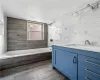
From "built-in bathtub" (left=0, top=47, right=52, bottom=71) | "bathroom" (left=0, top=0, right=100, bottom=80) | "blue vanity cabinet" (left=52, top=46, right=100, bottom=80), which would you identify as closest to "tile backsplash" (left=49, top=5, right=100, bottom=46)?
"bathroom" (left=0, top=0, right=100, bottom=80)

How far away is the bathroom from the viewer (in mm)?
1425

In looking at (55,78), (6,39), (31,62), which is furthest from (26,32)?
(55,78)

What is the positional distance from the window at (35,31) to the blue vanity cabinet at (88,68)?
2813mm

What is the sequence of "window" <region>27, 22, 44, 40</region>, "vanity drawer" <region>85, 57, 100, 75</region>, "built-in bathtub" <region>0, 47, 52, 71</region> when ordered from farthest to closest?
1. "window" <region>27, 22, 44, 40</region>
2. "built-in bathtub" <region>0, 47, 52, 71</region>
3. "vanity drawer" <region>85, 57, 100, 75</region>

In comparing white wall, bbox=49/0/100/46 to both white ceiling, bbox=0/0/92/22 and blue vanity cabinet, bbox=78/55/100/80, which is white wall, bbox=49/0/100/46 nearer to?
white ceiling, bbox=0/0/92/22

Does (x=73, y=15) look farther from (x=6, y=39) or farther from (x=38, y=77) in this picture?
(x=6, y=39)

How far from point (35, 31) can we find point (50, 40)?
919 millimetres

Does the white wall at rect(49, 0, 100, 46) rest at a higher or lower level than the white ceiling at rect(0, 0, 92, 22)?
lower

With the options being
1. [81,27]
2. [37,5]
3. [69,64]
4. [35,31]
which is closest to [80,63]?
[69,64]

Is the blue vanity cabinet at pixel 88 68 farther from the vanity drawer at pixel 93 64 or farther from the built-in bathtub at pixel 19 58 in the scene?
the built-in bathtub at pixel 19 58

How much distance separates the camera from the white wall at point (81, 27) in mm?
1822

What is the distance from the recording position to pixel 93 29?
1.86 metres

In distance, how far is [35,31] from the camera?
396cm

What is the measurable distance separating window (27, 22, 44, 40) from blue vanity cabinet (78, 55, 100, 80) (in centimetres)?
281
